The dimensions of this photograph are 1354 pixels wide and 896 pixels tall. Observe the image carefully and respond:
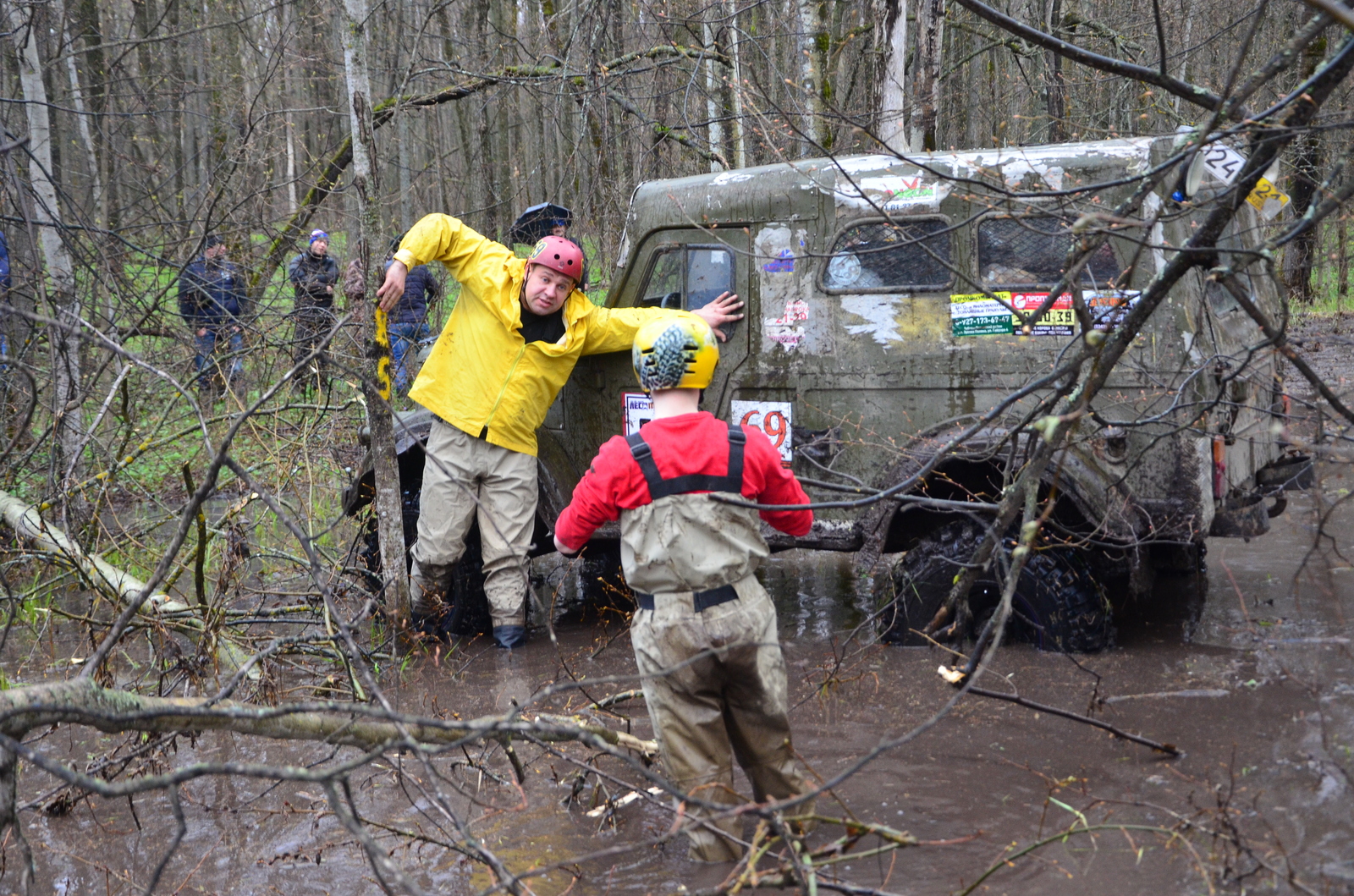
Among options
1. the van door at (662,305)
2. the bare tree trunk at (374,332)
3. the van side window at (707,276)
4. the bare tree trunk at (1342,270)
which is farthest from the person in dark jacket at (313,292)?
the bare tree trunk at (1342,270)

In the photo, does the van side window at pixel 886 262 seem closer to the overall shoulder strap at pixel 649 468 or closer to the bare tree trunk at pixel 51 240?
the overall shoulder strap at pixel 649 468

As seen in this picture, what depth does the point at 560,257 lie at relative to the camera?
18.4 feet

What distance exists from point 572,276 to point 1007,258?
2025 millimetres

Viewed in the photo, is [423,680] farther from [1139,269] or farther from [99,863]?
[1139,269]

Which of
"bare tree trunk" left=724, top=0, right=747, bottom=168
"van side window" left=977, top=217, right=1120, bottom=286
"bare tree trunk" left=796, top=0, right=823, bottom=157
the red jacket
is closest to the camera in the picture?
the red jacket

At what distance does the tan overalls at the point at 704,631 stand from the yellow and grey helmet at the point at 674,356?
7.7 inches

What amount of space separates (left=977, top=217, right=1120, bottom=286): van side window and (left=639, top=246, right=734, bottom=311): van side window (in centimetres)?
120

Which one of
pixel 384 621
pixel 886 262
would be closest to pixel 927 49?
pixel 886 262

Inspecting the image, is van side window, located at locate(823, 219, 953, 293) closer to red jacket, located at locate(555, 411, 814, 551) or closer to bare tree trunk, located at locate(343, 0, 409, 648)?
red jacket, located at locate(555, 411, 814, 551)

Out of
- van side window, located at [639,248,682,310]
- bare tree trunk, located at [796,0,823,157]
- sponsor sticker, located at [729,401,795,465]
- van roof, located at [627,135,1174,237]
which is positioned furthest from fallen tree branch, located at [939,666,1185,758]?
bare tree trunk, located at [796,0,823,157]

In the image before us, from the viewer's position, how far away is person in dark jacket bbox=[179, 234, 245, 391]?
22.1 feet

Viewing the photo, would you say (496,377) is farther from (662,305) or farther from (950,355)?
(950,355)

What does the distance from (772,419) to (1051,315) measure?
4.44ft

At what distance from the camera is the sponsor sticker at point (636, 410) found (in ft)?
19.2
